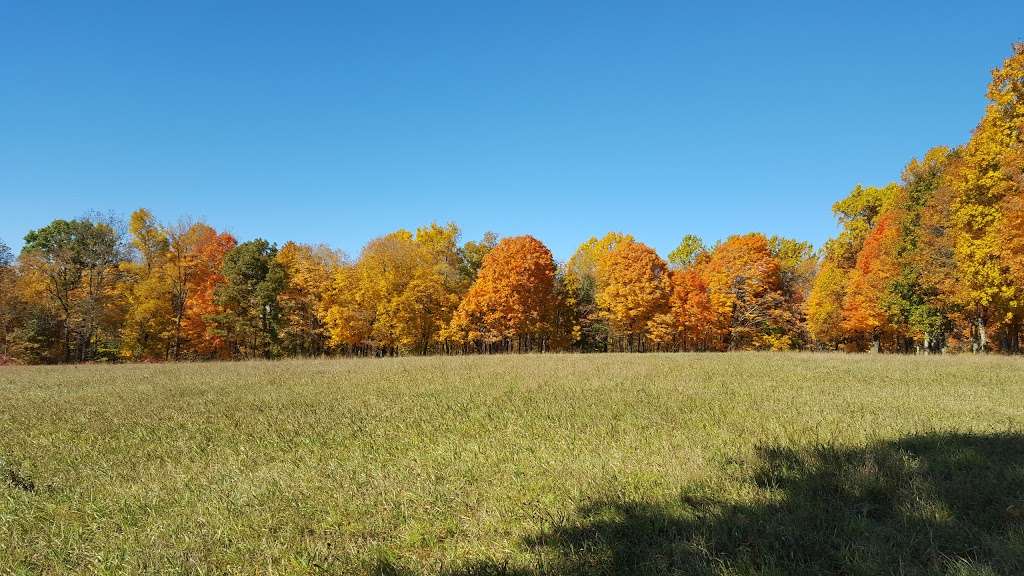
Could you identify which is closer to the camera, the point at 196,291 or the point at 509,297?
the point at 509,297

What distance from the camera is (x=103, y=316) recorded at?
36156 millimetres

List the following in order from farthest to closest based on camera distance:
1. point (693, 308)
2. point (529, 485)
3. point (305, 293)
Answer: point (305, 293) → point (693, 308) → point (529, 485)

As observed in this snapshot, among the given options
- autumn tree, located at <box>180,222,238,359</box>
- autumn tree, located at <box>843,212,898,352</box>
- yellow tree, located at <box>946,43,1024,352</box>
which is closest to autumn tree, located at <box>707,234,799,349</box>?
autumn tree, located at <box>843,212,898,352</box>

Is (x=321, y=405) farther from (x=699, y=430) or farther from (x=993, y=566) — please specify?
(x=993, y=566)

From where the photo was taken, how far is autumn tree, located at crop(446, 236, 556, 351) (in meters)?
38.1

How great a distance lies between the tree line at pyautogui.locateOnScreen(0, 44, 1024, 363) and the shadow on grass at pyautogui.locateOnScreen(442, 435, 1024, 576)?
101 feet

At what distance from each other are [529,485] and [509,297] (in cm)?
3300

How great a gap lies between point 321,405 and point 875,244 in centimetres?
4028

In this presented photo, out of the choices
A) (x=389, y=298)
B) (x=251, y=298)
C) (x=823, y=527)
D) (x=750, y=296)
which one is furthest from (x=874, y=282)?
(x=251, y=298)

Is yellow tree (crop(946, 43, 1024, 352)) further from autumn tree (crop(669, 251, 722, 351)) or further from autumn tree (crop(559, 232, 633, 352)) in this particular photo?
autumn tree (crop(559, 232, 633, 352))

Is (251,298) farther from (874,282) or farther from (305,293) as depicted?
(874,282)

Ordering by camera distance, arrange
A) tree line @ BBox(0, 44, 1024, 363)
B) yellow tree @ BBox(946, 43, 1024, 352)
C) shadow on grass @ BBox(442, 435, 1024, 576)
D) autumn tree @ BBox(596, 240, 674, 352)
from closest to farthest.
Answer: shadow on grass @ BBox(442, 435, 1024, 576)
yellow tree @ BBox(946, 43, 1024, 352)
tree line @ BBox(0, 44, 1024, 363)
autumn tree @ BBox(596, 240, 674, 352)

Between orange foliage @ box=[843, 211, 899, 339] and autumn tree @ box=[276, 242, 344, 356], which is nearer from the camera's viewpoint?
orange foliage @ box=[843, 211, 899, 339]

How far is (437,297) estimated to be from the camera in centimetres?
4012
